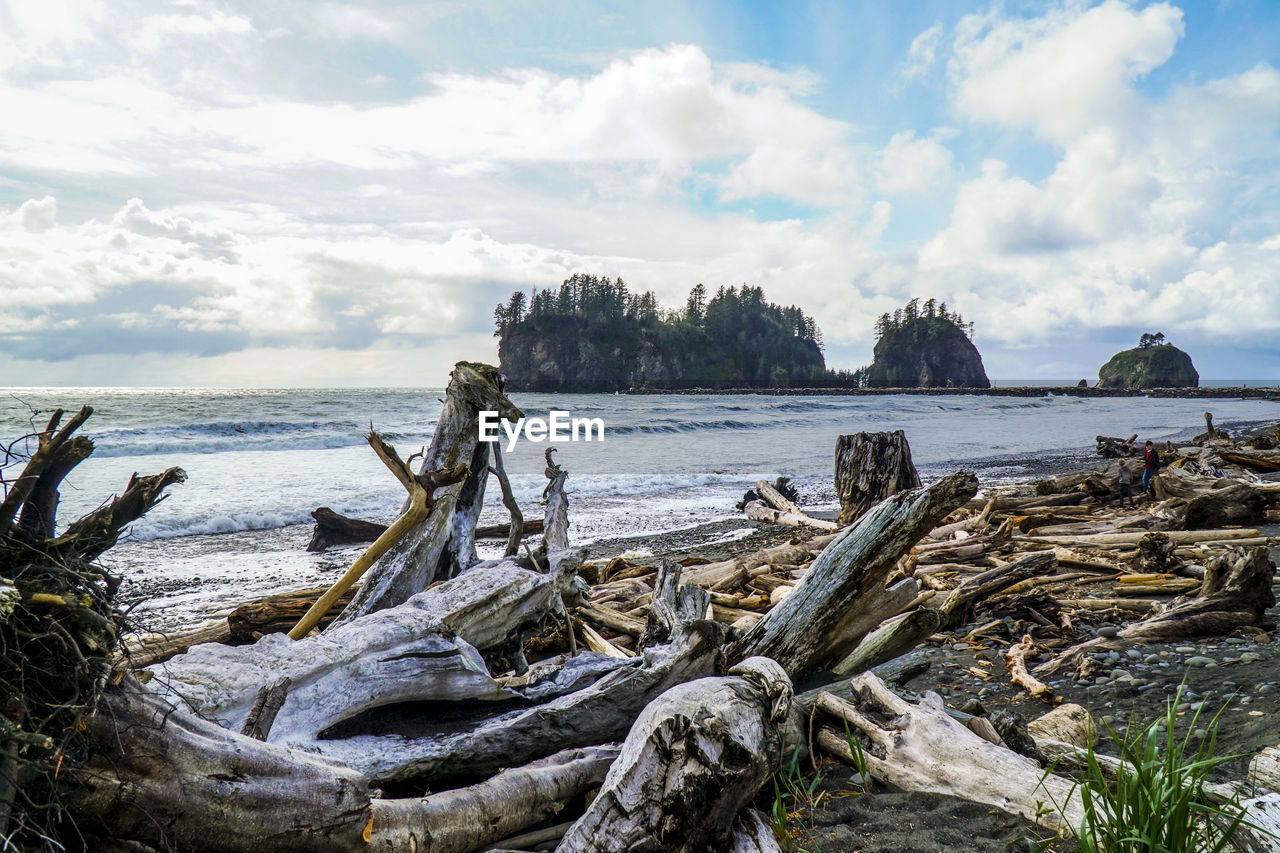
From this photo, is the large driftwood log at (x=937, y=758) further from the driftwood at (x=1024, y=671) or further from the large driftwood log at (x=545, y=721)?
the driftwood at (x=1024, y=671)

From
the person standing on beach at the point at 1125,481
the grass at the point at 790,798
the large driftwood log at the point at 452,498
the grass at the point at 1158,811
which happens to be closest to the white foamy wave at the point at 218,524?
the large driftwood log at the point at 452,498

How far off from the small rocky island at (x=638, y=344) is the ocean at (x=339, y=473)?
9009cm

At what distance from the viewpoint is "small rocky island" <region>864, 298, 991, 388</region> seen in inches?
6284

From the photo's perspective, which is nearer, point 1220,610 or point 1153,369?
point 1220,610

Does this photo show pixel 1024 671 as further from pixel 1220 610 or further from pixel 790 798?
pixel 790 798

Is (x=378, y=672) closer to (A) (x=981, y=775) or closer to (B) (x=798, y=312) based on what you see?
(A) (x=981, y=775)

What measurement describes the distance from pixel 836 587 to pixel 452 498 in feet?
8.53

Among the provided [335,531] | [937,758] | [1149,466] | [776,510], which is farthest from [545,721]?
[1149,466]

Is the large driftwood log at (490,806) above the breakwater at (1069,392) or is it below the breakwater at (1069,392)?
below

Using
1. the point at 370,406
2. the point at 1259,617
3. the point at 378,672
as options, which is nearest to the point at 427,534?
the point at 378,672

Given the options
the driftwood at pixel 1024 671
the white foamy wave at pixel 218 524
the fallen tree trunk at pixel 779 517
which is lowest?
the white foamy wave at pixel 218 524

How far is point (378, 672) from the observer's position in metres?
3.05

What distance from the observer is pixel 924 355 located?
6358 inches

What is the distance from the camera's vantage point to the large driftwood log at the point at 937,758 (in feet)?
9.33
